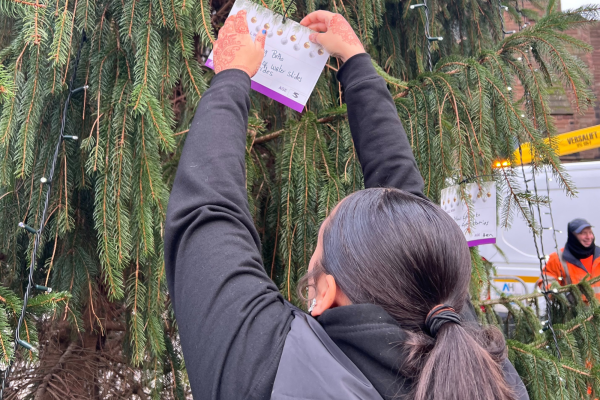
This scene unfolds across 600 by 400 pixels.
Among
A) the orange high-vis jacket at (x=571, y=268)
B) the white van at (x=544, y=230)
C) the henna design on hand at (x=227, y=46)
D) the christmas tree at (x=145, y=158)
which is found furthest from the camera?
the white van at (x=544, y=230)

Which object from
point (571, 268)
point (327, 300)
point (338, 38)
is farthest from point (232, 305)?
point (571, 268)

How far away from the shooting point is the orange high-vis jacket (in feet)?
13.3

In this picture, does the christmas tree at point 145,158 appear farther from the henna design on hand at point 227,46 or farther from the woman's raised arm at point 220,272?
the woman's raised arm at point 220,272

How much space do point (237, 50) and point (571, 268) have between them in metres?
4.13

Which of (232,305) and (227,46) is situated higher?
(227,46)

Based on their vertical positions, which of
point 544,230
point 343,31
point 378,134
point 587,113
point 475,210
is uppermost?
point 587,113

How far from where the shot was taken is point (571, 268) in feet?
13.8

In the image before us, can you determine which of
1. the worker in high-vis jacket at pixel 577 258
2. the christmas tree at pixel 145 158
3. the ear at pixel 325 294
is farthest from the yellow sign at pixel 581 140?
the ear at pixel 325 294

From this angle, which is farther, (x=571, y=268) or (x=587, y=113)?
(x=587, y=113)

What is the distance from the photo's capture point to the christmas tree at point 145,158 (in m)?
1.28

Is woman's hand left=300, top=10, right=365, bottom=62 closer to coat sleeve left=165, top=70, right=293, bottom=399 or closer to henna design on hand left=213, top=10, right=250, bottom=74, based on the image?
henna design on hand left=213, top=10, right=250, bottom=74

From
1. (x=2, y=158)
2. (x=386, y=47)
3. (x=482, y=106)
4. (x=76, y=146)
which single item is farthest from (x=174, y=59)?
(x=386, y=47)

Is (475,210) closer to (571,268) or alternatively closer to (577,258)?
(571,268)

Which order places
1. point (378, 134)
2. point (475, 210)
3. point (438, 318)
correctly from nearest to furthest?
point (438, 318) → point (378, 134) → point (475, 210)
